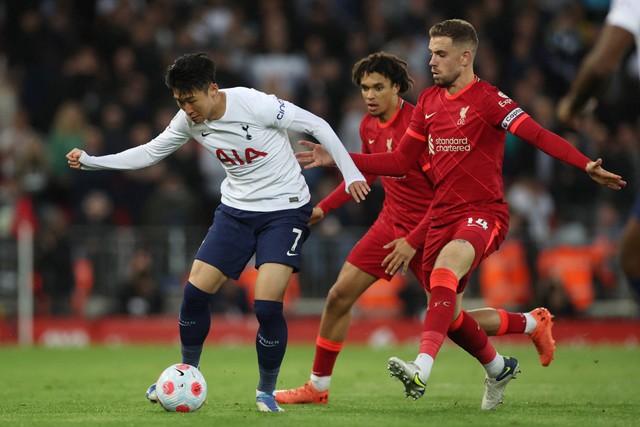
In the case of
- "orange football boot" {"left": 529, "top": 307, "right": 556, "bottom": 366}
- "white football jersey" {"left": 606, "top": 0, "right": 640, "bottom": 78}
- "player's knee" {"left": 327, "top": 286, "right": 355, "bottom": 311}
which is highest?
"white football jersey" {"left": 606, "top": 0, "right": 640, "bottom": 78}

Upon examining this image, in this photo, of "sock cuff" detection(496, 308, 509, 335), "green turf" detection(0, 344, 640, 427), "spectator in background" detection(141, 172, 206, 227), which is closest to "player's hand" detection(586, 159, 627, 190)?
"green turf" detection(0, 344, 640, 427)

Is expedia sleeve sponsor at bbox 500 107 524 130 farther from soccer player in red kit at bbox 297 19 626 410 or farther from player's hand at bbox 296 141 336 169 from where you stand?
player's hand at bbox 296 141 336 169

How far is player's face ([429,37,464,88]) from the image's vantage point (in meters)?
8.55

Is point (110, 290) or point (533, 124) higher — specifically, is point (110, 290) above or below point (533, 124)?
below

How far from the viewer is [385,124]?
9477 millimetres

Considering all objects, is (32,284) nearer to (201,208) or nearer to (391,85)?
(201,208)

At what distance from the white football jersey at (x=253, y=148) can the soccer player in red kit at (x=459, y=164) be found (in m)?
0.22

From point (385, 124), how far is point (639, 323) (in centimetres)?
993

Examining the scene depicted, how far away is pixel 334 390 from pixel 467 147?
310cm

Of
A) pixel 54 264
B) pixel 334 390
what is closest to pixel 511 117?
pixel 334 390

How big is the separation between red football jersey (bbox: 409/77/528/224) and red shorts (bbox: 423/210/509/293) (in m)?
0.07

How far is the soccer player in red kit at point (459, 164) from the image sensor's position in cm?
824

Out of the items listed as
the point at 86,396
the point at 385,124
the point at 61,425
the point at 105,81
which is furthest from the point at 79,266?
the point at 61,425

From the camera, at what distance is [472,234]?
27.4ft
